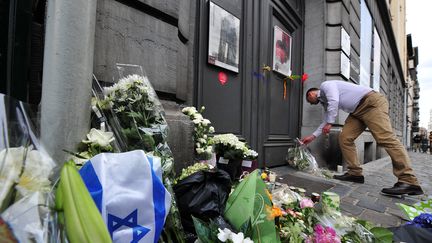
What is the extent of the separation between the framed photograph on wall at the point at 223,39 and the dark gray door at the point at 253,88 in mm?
64

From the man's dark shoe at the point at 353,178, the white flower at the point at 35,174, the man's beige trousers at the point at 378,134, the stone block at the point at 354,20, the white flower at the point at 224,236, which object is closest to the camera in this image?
the white flower at the point at 35,174

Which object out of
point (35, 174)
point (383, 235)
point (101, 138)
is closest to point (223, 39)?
point (101, 138)

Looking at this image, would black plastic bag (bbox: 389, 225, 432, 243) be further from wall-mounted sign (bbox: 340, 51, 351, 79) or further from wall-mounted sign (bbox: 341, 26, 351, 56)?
wall-mounted sign (bbox: 341, 26, 351, 56)

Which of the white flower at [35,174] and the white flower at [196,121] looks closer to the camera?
the white flower at [35,174]

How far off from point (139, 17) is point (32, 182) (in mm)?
1498

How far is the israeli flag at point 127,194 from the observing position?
0.85 metres

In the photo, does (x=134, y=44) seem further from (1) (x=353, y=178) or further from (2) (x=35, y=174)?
(1) (x=353, y=178)

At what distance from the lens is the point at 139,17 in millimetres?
1848

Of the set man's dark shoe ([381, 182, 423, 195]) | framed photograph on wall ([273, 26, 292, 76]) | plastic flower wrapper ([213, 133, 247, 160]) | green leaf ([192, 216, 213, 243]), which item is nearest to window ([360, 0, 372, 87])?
framed photograph on wall ([273, 26, 292, 76])

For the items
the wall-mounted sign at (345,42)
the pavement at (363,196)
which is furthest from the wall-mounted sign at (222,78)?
the wall-mounted sign at (345,42)

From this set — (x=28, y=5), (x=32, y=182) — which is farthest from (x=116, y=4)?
(x=32, y=182)

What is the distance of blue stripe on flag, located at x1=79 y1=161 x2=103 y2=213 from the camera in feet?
2.76

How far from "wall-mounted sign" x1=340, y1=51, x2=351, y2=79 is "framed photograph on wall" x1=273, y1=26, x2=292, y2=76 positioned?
1.23m

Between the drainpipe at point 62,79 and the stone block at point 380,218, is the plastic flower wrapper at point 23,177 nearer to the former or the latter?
the drainpipe at point 62,79
